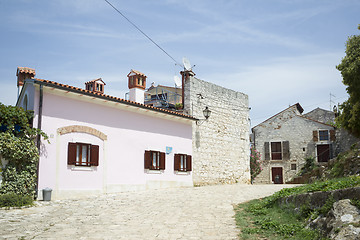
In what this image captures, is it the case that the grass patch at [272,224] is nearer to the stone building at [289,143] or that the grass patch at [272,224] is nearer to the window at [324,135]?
the stone building at [289,143]

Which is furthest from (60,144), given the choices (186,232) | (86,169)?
(186,232)

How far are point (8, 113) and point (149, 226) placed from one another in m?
6.79

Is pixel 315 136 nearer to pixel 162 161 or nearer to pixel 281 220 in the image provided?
pixel 162 161

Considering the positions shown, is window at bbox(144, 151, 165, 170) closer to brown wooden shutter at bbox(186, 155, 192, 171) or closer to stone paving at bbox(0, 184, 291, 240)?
brown wooden shutter at bbox(186, 155, 192, 171)

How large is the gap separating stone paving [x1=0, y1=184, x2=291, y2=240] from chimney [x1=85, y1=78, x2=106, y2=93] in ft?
35.9

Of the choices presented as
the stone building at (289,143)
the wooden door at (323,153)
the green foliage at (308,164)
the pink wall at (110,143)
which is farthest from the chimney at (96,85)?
the wooden door at (323,153)

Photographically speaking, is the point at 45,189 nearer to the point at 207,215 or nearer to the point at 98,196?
the point at 98,196

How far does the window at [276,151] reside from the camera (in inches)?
1356

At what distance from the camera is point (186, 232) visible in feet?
24.1

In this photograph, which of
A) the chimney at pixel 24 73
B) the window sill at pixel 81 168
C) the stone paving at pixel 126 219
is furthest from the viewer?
the chimney at pixel 24 73

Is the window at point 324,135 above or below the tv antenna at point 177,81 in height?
below

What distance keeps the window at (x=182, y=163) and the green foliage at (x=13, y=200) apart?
27.3 ft

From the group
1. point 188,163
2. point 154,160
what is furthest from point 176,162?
point 154,160

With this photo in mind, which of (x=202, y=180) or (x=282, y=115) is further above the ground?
(x=282, y=115)
